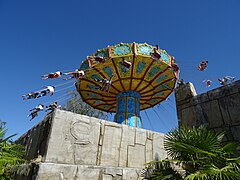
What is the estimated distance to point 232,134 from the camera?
4.10 meters

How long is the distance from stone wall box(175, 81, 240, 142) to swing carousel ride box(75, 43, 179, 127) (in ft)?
14.9

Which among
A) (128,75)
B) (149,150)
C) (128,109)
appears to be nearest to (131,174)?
(149,150)

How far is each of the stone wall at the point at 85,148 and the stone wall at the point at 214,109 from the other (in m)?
1.80

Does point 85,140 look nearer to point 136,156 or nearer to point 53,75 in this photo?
point 136,156

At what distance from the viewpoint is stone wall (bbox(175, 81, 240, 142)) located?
417cm

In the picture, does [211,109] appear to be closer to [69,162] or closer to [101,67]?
[69,162]

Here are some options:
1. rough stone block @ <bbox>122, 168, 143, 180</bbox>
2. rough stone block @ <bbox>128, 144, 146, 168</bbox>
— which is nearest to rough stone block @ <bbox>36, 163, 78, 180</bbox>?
rough stone block @ <bbox>122, 168, 143, 180</bbox>

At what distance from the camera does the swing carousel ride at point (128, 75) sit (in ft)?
32.4

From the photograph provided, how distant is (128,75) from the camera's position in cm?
1052

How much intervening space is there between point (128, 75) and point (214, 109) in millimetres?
6407

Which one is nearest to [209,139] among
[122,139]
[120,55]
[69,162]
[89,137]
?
[122,139]

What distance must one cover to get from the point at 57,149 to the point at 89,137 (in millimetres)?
575

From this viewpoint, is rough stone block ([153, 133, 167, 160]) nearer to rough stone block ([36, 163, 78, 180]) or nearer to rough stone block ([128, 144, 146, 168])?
rough stone block ([128, 144, 146, 168])

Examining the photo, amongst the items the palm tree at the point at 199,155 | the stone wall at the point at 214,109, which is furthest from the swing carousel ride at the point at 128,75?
the palm tree at the point at 199,155
